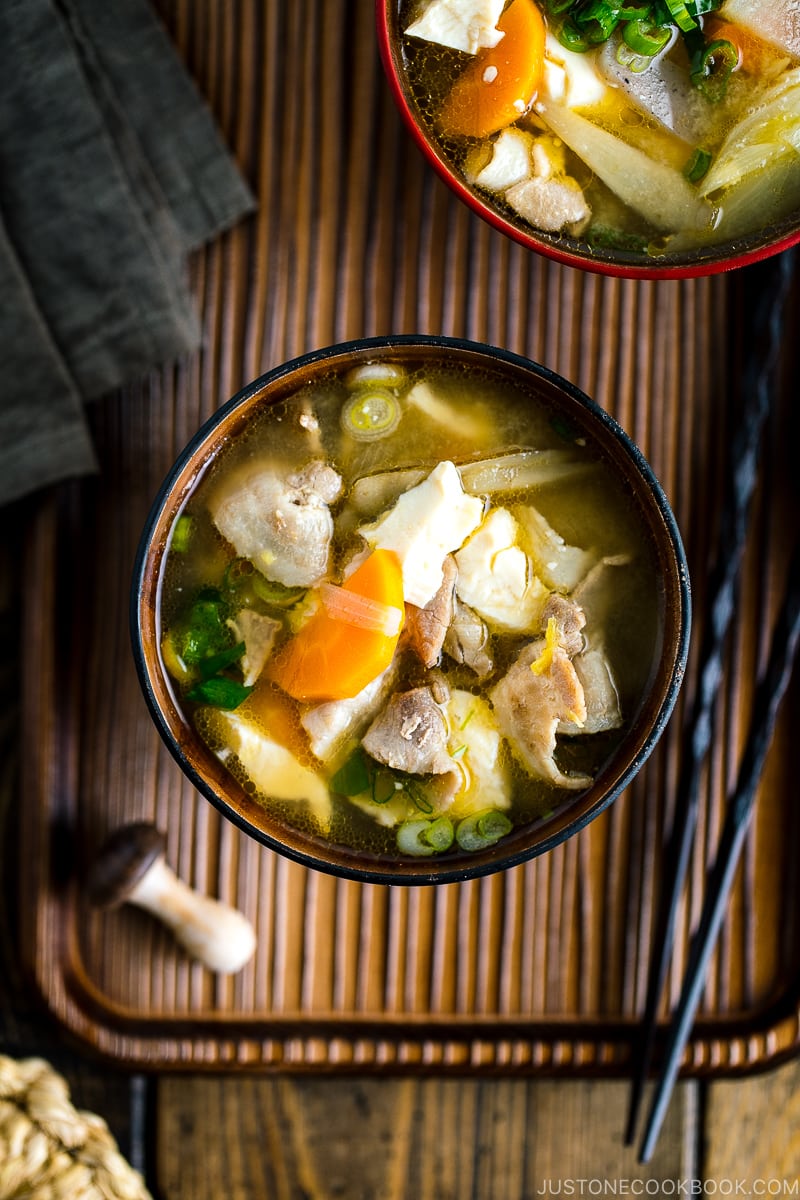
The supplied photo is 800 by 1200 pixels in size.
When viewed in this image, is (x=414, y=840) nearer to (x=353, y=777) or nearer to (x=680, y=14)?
(x=353, y=777)

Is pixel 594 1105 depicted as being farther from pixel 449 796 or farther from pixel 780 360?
pixel 780 360

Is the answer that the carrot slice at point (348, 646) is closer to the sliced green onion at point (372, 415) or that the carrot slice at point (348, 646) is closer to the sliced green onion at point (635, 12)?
the sliced green onion at point (372, 415)

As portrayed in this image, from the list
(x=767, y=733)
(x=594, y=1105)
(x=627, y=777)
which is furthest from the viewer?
(x=594, y=1105)

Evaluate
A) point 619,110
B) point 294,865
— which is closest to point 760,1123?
point 294,865

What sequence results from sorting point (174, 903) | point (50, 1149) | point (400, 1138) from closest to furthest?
point (50, 1149) → point (174, 903) → point (400, 1138)

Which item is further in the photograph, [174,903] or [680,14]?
[174,903]

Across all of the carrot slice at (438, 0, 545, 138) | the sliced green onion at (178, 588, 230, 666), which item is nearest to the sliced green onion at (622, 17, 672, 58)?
the carrot slice at (438, 0, 545, 138)

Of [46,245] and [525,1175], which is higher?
[46,245]

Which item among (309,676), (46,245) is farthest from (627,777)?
(46,245)
